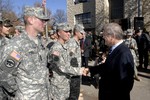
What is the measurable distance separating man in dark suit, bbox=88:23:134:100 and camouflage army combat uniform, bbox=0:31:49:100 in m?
0.86

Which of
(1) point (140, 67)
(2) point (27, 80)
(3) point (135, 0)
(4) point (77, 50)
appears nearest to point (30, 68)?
(2) point (27, 80)

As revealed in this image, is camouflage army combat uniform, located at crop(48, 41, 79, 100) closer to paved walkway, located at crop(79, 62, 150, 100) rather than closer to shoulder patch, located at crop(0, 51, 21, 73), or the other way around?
shoulder patch, located at crop(0, 51, 21, 73)

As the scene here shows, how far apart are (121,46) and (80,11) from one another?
93.4 feet

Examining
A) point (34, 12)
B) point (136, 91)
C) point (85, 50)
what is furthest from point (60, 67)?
point (85, 50)

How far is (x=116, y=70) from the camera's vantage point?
14.1ft

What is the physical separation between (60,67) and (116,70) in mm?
1217

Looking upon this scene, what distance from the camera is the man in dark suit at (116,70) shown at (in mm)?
4219

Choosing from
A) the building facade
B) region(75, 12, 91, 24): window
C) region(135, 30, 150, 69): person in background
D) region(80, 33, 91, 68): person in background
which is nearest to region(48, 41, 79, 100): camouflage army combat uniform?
region(80, 33, 91, 68): person in background

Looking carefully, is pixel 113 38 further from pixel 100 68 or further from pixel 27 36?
pixel 27 36

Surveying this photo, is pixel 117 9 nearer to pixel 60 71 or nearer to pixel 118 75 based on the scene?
pixel 60 71

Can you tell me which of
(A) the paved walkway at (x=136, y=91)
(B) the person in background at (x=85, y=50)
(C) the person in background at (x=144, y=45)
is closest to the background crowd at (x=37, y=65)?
(A) the paved walkway at (x=136, y=91)

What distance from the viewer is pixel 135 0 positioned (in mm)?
25250

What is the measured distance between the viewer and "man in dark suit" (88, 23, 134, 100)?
4219 mm

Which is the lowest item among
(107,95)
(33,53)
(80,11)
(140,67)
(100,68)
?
(140,67)
